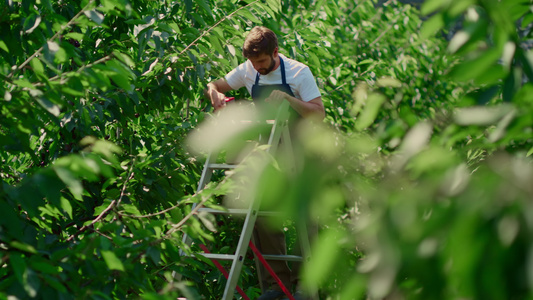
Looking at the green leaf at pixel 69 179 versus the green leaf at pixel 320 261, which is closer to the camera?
the green leaf at pixel 320 261

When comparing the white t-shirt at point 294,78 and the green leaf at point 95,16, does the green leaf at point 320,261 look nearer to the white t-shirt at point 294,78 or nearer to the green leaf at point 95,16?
the green leaf at point 95,16

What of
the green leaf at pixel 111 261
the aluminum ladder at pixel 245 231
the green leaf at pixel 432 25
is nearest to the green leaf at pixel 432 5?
the green leaf at pixel 432 25

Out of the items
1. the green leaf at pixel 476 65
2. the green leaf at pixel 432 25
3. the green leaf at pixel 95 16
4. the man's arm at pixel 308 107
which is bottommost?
the man's arm at pixel 308 107

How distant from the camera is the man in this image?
3496mm

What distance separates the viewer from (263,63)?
11.7 feet

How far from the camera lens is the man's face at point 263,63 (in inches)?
139

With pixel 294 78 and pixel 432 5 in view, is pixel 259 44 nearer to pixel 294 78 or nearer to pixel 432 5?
pixel 294 78

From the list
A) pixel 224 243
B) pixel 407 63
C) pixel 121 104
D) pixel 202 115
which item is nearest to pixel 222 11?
pixel 202 115

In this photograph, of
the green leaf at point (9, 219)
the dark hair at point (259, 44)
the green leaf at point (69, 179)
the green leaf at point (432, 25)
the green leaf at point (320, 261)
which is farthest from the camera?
the dark hair at point (259, 44)

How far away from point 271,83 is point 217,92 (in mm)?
323

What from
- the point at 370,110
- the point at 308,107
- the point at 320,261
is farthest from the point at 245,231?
the point at 320,261

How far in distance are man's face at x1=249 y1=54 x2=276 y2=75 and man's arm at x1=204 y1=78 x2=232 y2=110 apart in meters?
0.27

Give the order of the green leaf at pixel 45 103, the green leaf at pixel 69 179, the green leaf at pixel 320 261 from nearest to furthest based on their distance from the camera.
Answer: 1. the green leaf at pixel 320 261
2. the green leaf at pixel 69 179
3. the green leaf at pixel 45 103

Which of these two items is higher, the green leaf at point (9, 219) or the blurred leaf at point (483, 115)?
the blurred leaf at point (483, 115)
